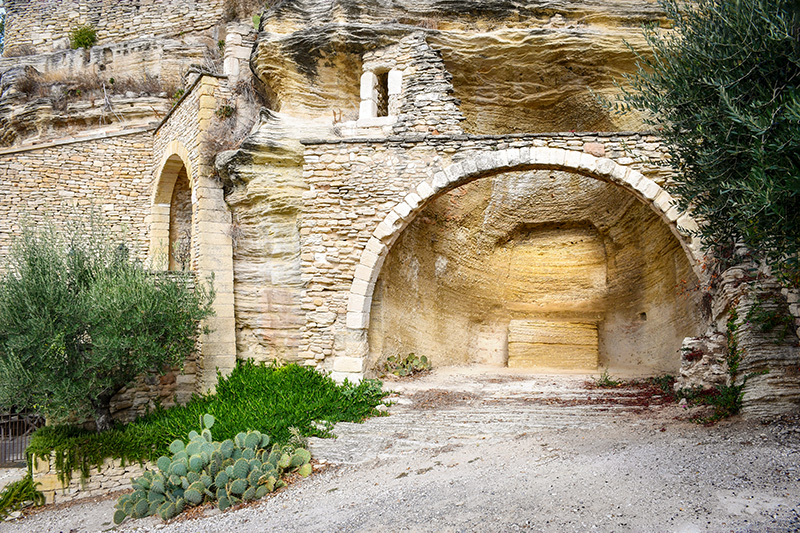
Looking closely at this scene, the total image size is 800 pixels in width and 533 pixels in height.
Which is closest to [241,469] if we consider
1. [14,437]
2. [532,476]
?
[532,476]

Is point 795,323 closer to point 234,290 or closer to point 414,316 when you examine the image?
point 414,316

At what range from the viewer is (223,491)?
6707 mm

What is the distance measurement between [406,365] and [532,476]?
5670mm

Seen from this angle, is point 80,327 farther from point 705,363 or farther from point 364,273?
point 705,363

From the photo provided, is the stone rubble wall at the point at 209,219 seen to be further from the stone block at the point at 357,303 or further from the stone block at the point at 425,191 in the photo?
the stone block at the point at 425,191

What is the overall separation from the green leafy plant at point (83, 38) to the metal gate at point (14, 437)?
1081 cm

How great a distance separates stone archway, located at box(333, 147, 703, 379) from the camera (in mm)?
8906

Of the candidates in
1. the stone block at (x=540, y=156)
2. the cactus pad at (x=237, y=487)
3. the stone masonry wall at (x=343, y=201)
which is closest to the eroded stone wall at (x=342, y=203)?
the stone masonry wall at (x=343, y=201)

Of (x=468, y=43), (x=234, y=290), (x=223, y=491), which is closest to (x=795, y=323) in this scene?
(x=223, y=491)

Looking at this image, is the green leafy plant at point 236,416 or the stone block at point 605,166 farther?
the stone block at point 605,166

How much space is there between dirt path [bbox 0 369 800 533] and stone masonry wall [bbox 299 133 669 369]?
210 centimetres

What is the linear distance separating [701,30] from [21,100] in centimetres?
1630

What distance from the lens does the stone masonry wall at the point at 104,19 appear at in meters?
16.4

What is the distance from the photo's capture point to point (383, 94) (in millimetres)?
11984
